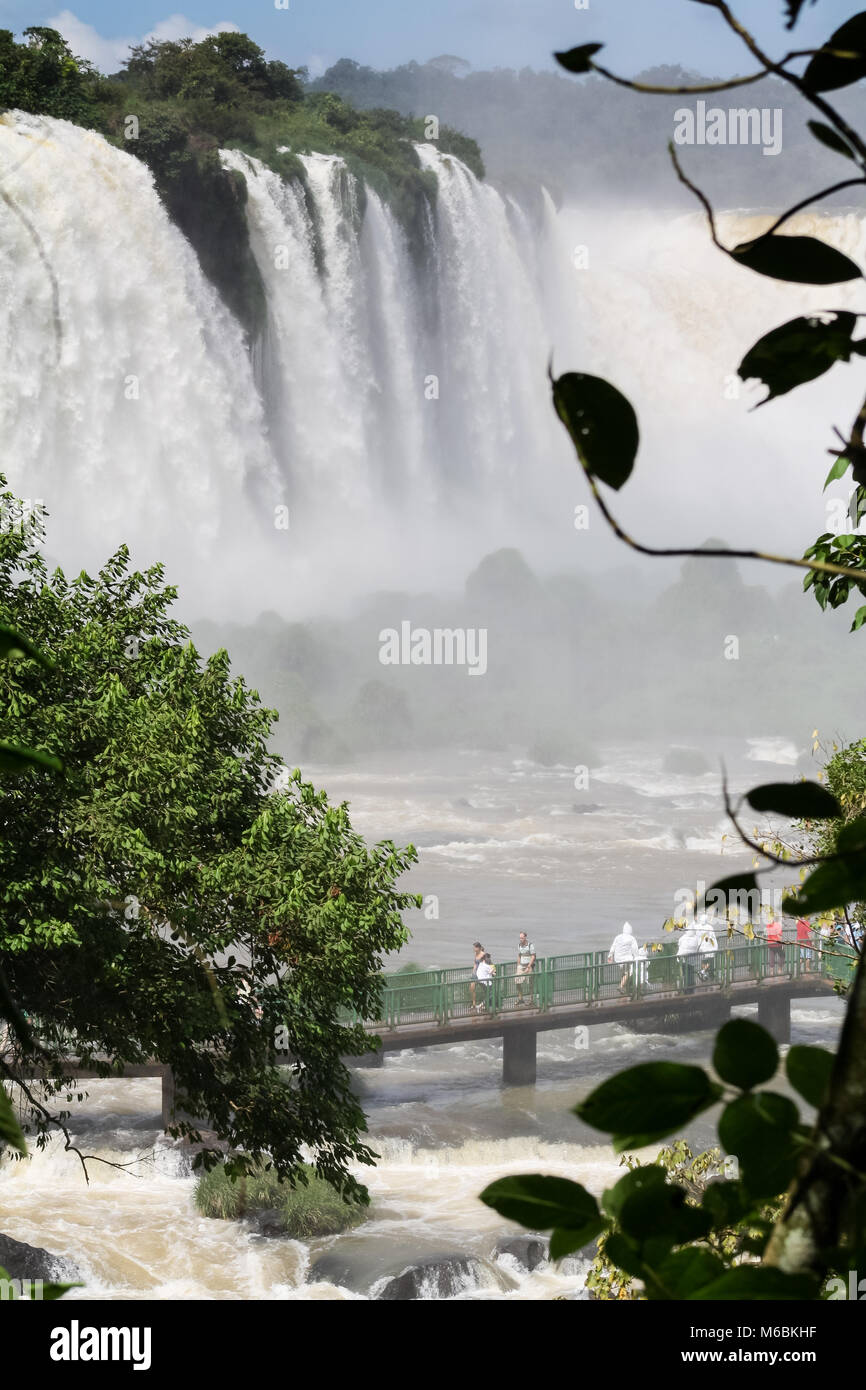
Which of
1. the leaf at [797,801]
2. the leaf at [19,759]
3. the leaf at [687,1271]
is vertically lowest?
the leaf at [687,1271]

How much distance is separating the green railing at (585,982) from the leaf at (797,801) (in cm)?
1089

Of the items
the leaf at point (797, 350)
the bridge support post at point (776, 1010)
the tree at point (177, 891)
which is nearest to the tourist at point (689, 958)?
the bridge support post at point (776, 1010)

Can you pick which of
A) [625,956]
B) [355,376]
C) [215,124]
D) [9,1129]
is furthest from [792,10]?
[355,376]

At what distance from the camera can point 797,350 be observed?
0.32 meters

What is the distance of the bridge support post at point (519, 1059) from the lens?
13.4 meters

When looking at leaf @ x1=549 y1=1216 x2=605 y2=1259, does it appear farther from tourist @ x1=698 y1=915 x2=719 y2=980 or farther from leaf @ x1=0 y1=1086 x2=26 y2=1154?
tourist @ x1=698 y1=915 x2=719 y2=980

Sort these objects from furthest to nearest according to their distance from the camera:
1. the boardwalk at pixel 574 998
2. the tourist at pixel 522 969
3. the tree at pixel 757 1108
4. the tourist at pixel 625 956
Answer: the tourist at pixel 625 956 → the tourist at pixel 522 969 → the boardwalk at pixel 574 998 → the tree at pixel 757 1108

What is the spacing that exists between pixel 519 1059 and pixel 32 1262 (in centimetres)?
626

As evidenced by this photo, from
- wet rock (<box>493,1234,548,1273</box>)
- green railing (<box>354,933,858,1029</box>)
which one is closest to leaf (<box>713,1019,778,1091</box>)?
wet rock (<box>493,1234,548,1273</box>)

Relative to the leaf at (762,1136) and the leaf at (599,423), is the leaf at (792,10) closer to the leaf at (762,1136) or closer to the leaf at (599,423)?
the leaf at (599,423)

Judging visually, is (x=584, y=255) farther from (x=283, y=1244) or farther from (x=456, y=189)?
(x=283, y=1244)

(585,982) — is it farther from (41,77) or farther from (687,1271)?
(41,77)

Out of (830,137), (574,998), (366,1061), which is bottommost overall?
(366,1061)

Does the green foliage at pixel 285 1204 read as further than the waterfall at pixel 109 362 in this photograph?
No
